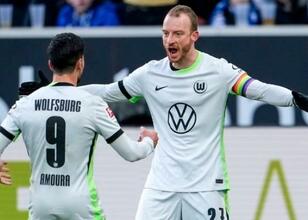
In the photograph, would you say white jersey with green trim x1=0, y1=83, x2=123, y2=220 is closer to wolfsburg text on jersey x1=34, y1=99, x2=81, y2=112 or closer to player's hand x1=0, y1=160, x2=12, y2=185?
wolfsburg text on jersey x1=34, y1=99, x2=81, y2=112

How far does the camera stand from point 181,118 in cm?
853

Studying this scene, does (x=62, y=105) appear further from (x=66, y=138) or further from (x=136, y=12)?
(x=136, y=12)

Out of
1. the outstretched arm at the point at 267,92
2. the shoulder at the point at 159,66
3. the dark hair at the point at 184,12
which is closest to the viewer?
the outstretched arm at the point at 267,92

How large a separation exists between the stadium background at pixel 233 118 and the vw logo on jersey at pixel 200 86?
8.03 feet

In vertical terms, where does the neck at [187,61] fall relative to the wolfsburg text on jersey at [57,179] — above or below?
above

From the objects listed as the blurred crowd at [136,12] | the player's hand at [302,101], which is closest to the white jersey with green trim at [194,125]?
the player's hand at [302,101]

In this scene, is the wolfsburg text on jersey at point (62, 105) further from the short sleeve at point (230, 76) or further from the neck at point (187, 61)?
the short sleeve at point (230, 76)

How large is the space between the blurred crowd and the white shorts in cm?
364

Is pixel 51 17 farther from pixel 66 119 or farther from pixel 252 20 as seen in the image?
pixel 66 119

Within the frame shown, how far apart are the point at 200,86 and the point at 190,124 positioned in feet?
0.91

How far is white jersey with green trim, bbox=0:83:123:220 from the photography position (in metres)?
7.47

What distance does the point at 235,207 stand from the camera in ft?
36.1

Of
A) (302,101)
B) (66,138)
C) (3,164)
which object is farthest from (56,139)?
(302,101)

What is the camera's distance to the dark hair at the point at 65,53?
24.4 ft
